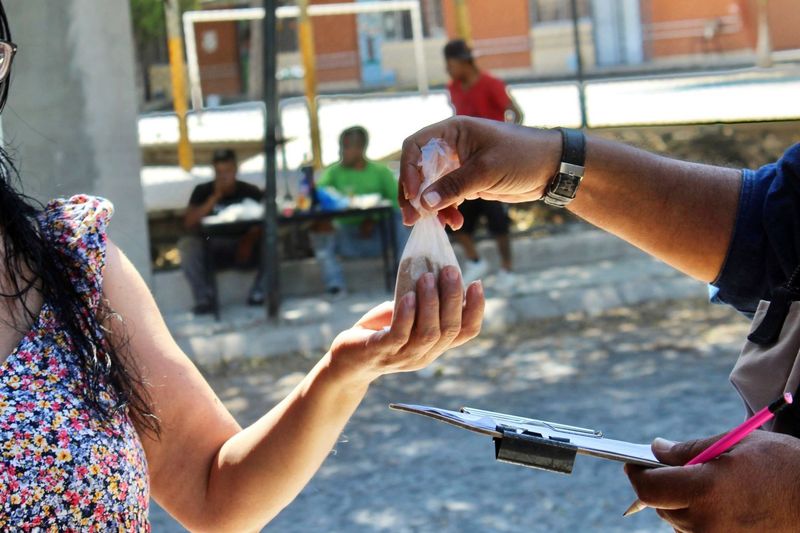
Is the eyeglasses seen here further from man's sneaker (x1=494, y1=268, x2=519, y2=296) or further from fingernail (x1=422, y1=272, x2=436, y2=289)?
man's sneaker (x1=494, y1=268, x2=519, y2=296)

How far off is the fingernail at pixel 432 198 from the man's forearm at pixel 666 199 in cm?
36

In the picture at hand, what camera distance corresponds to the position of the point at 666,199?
218 cm

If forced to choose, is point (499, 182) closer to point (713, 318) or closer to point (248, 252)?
point (713, 318)

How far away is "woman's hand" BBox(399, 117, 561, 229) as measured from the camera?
2.07 m

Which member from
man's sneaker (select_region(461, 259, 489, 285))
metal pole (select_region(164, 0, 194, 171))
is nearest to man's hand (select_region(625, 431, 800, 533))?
man's sneaker (select_region(461, 259, 489, 285))

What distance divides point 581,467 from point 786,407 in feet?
12.1

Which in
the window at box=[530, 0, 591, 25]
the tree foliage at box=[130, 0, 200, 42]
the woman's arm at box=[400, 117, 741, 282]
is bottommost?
the woman's arm at box=[400, 117, 741, 282]

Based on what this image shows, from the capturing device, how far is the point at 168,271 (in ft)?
30.1

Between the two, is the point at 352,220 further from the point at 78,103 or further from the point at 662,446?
the point at 662,446

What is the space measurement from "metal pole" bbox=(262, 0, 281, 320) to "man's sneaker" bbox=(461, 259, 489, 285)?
1.64 m

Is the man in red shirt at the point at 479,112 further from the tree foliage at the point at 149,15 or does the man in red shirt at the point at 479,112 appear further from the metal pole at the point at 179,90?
the tree foliage at the point at 149,15

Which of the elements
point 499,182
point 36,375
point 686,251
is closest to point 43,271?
point 36,375

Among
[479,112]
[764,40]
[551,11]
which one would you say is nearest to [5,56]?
[479,112]

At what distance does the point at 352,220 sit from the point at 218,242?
1.12 m
